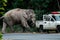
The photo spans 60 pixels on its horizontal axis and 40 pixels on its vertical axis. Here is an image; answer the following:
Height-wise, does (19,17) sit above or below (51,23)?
above

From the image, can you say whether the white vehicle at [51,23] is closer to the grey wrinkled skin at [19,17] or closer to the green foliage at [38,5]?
the grey wrinkled skin at [19,17]

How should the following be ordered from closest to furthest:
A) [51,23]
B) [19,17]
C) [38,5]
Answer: [51,23] < [19,17] < [38,5]

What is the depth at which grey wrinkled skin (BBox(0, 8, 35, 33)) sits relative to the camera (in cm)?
3177

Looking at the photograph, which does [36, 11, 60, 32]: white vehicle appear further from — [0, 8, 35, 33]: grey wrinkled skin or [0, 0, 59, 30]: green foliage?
[0, 0, 59, 30]: green foliage

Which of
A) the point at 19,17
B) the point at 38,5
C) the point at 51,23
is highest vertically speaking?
the point at 38,5

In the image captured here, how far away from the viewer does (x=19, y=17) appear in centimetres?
3216

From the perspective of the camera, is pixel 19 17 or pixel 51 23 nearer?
pixel 51 23

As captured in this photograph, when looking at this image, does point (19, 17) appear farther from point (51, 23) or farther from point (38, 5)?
point (38, 5)

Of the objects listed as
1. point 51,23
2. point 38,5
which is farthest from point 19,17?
point 38,5

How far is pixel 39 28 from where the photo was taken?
104 feet

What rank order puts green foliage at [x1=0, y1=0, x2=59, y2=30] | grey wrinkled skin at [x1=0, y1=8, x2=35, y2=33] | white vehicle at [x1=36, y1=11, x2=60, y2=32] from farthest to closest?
green foliage at [x1=0, y1=0, x2=59, y2=30] → grey wrinkled skin at [x1=0, y1=8, x2=35, y2=33] → white vehicle at [x1=36, y1=11, x2=60, y2=32]

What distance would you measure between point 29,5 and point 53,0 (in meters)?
2.89

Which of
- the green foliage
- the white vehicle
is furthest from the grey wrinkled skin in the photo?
the green foliage

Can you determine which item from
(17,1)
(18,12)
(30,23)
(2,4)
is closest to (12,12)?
(18,12)
